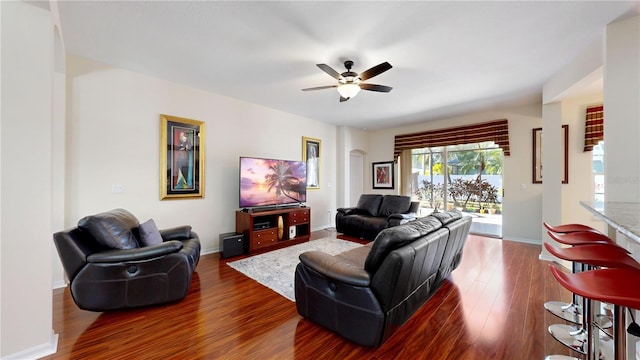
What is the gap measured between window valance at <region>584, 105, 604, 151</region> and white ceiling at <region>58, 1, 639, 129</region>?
0.90 meters

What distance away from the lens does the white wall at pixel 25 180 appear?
1.60 m

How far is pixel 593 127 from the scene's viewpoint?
12.7 feet

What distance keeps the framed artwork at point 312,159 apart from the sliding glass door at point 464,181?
104 inches

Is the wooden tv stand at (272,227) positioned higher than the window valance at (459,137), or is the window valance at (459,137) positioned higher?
the window valance at (459,137)

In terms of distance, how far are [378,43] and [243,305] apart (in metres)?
3.02

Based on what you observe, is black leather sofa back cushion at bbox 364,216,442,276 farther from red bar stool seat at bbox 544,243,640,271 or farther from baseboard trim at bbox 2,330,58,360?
baseboard trim at bbox 2,330,58,360

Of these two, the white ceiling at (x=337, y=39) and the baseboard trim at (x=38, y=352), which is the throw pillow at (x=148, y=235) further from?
the white ceiling at (x=337, y=39)

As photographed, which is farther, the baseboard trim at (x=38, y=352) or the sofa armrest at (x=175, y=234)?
the sofa armrest at (x=175, y=234)

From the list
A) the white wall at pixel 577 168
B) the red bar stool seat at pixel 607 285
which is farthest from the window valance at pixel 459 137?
the red bar stool seat at pixel 607 285

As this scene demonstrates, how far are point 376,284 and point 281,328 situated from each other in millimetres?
953

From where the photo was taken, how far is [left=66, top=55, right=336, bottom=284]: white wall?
116 inches

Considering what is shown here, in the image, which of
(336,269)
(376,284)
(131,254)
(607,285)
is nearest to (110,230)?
(131,254)

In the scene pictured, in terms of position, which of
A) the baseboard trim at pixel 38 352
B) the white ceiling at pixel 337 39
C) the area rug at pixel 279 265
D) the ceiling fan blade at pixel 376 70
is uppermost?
the white ceiling at pixel 337 39

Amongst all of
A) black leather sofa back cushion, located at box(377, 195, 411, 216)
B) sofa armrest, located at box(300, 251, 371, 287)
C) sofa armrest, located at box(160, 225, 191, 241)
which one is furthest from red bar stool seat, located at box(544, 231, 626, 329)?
sofa armrest, located at box(160, 225, 191, 241)
